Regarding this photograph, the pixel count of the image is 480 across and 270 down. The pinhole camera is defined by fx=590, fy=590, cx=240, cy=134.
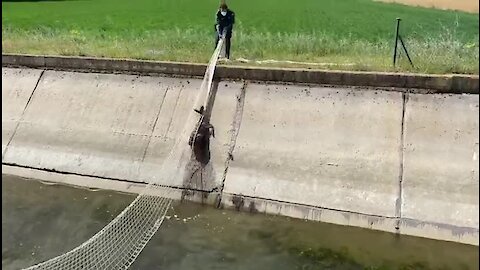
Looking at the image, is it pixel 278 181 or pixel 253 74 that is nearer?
pixel 278 181

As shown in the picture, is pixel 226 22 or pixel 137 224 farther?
pixel 226 22

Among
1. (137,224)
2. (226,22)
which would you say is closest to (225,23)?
(226,22)

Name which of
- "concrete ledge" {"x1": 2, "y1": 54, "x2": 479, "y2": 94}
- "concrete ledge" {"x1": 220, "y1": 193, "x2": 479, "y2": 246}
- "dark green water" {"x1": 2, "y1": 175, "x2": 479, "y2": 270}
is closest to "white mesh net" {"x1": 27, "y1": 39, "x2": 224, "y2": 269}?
"dark green water" {"x1": 2, "y1": 175, "x2": 479, "y2": 270}

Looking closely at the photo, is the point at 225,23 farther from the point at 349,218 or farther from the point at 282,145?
the point at 349,218

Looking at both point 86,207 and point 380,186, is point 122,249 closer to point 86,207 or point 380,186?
point 86,207

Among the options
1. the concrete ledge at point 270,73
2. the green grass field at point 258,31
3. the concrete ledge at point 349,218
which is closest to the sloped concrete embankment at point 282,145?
the concrete ledge at point 349,218

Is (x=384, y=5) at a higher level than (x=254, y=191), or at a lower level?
higher

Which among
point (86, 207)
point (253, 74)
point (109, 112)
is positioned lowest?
point (86, 207)

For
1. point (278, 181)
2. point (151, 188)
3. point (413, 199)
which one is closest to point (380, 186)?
point (413, 199)
